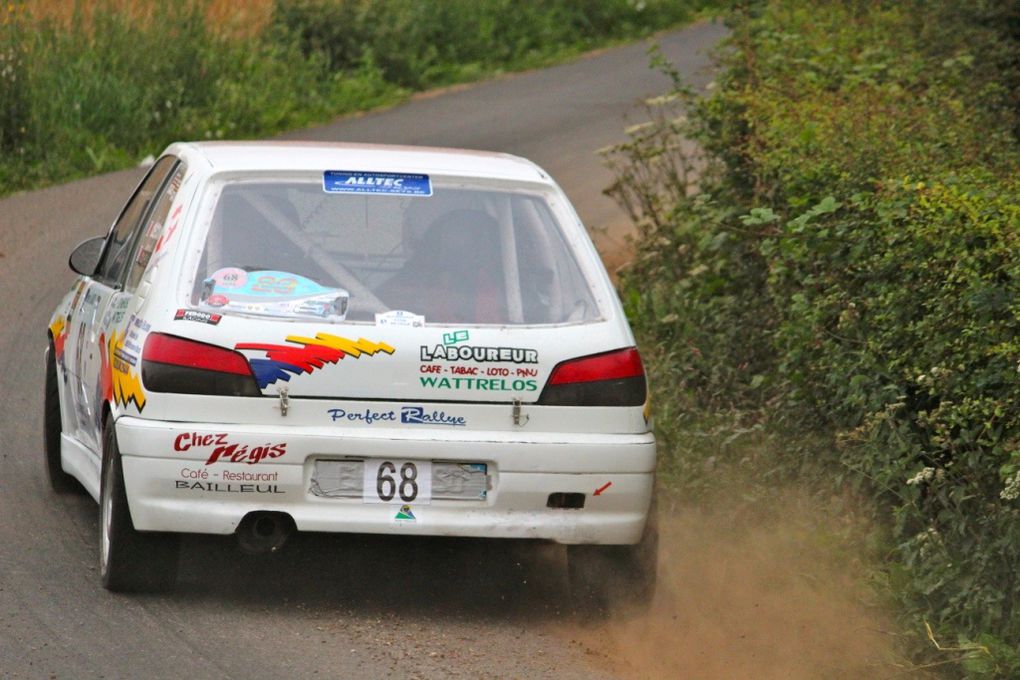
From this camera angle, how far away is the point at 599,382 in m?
6.05

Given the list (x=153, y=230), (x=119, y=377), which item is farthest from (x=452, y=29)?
(x=119, y=377)

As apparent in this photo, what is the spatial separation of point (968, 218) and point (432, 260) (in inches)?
75.0

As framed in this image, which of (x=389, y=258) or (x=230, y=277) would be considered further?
(x=389, y=258)

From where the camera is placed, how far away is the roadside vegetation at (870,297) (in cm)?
575

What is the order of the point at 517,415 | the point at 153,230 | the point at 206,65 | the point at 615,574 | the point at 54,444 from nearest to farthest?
the point at 517,415 → the point at 615,574 → the point at 153,230 → the point at 54,444 → the point at 206,65

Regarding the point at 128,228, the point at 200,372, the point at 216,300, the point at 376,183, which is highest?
the point at 376,183

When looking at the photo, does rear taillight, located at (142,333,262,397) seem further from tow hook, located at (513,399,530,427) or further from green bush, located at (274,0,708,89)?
green bush, located at (274,0,708,89)

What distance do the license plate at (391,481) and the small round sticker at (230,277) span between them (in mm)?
696

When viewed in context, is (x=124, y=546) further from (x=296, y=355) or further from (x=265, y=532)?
(x=296, y=355)

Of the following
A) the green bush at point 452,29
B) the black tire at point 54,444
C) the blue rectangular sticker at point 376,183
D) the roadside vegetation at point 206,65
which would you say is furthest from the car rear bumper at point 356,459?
the green bush at point 452,29

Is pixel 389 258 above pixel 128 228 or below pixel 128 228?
above

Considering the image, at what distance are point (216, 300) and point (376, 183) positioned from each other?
31.1 inches

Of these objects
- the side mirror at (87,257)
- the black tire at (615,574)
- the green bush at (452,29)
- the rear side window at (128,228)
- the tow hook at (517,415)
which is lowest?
the green bush at (452,29)

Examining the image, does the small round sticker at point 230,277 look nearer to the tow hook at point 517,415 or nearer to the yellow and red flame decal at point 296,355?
the yellow and red flame decal at point 296,355
